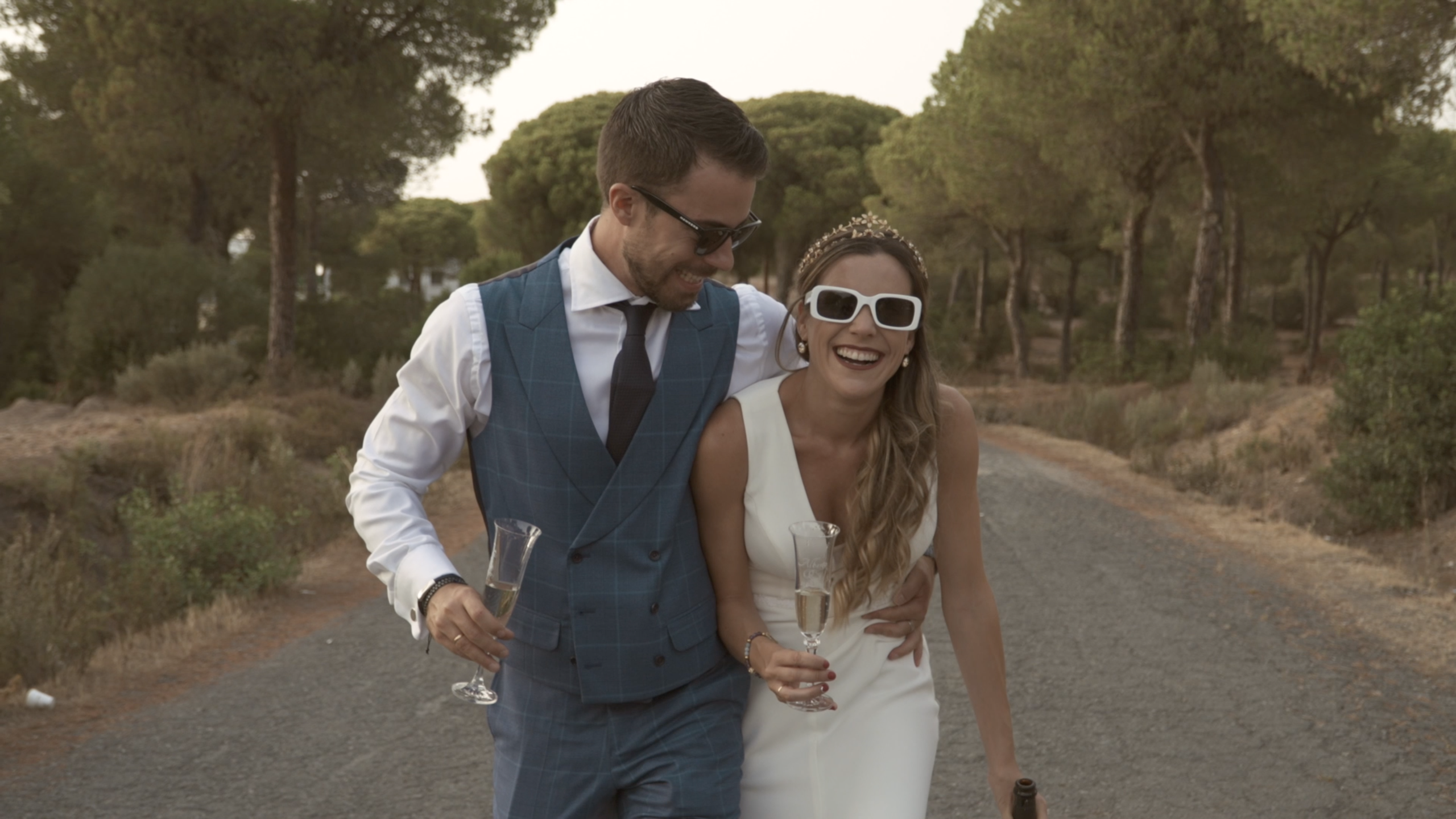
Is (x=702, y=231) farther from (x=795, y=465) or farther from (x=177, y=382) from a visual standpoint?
(x=177, y=382)

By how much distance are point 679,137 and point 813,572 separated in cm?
90

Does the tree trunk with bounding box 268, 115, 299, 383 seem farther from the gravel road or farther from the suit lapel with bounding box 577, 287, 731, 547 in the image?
the suit lapel with bounding box 577, 287, 731, 547

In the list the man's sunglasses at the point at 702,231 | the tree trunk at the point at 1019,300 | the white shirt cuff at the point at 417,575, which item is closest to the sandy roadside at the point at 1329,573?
the man's sunglasses at the point at 702,231

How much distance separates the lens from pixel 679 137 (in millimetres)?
2637

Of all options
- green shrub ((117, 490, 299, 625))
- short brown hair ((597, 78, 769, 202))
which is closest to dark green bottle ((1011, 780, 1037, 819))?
short brown hair ((597, 78, 769, 202))

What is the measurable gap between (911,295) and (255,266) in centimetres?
3686

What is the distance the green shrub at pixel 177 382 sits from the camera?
18.8m

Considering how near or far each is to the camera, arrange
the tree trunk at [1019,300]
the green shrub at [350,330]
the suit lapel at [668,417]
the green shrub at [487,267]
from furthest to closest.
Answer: the green shrub at [487,267], the tree trunk at [1019,300], the green shrub at [350,330], the suit lapel at [668,417]

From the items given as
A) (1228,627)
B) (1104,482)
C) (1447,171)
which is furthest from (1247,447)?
(1447,171)

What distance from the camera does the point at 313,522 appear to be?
11523 millimetres

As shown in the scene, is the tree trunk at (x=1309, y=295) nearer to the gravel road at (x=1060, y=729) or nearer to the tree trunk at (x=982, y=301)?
the tree trunk at (x=982, y=301)

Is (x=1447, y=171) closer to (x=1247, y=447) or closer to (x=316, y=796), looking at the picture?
(x=1247, y=447)

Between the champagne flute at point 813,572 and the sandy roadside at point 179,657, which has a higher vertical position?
the champagne flute at point 813,572

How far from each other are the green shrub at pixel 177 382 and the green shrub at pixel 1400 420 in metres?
14.4
